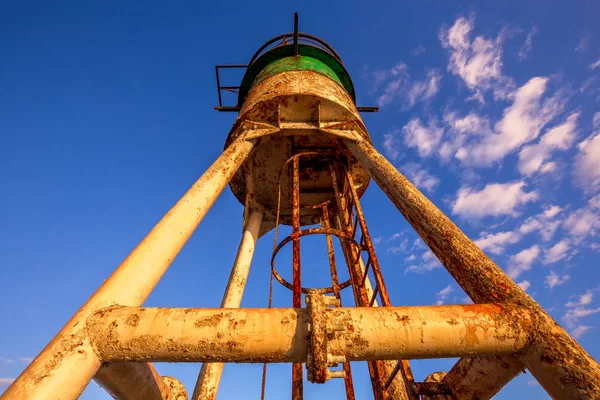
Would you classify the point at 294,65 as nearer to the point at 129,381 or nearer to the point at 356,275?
the point at 356,275

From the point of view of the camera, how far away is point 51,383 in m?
2.07

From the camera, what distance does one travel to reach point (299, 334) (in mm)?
2229

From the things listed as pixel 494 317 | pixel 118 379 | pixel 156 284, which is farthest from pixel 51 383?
pixel 494 317

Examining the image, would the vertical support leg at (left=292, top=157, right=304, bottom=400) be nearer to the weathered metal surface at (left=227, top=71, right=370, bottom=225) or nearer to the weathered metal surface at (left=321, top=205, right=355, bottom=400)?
the weathered metal surface at (left=321, top=205, right=355, bottom=400)

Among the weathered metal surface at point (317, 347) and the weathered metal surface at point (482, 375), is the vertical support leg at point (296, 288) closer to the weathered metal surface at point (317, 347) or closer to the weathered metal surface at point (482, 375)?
the weathered metal surface at point (482, 375)

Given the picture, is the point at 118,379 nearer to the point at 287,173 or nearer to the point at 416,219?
the point at 416,219

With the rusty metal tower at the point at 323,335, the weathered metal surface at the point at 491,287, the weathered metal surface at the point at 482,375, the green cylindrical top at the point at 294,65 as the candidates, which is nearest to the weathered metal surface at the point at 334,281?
the rusty metal tower at the point at 323,335

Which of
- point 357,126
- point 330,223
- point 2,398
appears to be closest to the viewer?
point 2,398

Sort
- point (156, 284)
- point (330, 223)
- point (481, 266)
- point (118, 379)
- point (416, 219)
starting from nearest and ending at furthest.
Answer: point (118, 379) < point (481, 266) < point (156, 284) < point (416, 219) < point (330, 223)

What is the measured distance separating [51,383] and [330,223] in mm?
6159

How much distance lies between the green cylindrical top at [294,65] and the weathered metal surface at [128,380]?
5721mm

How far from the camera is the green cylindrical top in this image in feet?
22.2

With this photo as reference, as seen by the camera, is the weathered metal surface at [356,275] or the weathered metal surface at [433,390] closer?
the weathered metal surface at [433,390]

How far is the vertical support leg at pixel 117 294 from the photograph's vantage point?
82.0 inches
